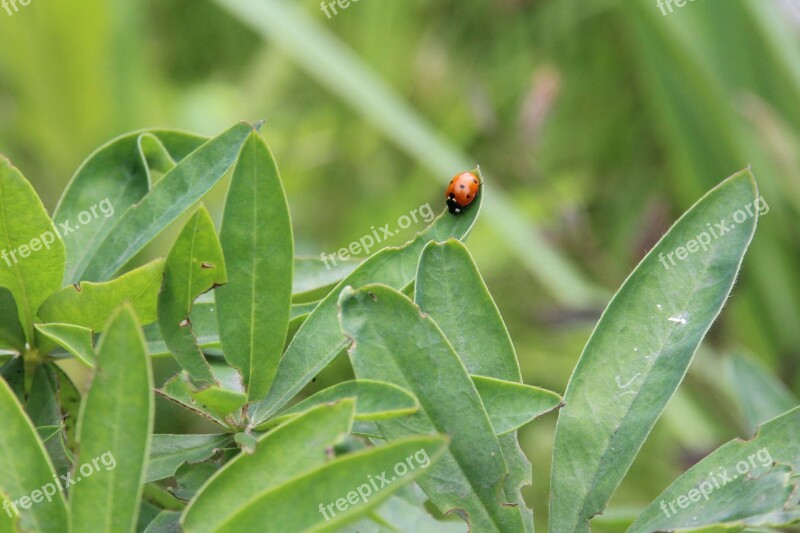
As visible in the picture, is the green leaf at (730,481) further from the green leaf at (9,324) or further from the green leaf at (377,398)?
the green leaf at (9,324)

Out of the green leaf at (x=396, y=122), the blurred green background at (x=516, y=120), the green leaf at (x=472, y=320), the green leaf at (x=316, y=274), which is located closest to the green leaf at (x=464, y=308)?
the green leaf at (x=472, y=320)

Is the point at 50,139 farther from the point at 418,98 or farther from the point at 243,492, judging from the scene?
the point at 243,492

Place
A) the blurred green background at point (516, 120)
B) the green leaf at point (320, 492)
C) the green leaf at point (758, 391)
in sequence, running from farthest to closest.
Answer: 1. the blurred green background at point (516, 120)
2. the green leaf at point (758, 391)
3. the green leaf at point (320, 492)

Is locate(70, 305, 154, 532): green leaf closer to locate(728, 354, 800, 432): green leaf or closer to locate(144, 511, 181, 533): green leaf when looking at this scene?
locate(144, 511, 181, 533): green leaf

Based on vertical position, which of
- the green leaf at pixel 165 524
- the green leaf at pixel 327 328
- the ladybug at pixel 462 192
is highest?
the ladybug at pixel 462 192

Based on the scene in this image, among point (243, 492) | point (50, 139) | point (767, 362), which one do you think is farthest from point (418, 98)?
point (243, 492)

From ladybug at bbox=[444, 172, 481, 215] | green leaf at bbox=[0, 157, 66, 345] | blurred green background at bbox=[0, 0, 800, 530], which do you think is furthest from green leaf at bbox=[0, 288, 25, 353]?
blurred green background at bbox=[0, 0, 800, 530]

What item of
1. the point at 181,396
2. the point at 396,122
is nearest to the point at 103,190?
the point at 181,396

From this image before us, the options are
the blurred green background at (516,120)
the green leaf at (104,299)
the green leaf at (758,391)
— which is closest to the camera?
the green leaf at (104,299)
